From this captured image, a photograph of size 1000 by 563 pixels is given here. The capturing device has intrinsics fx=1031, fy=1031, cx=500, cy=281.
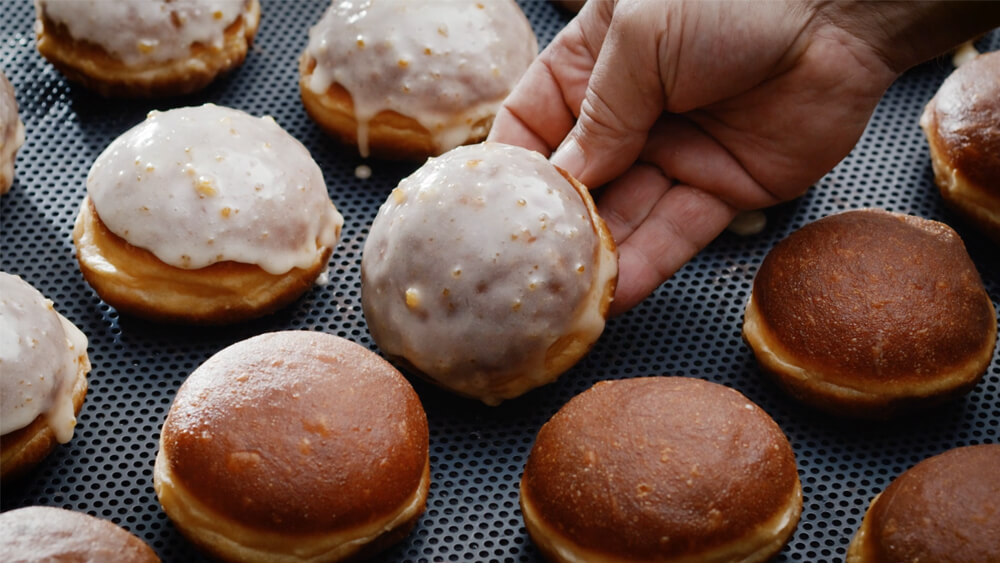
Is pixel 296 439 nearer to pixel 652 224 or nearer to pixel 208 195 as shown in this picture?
pixel 208 195

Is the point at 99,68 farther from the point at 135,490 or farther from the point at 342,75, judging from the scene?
the point at 135,490

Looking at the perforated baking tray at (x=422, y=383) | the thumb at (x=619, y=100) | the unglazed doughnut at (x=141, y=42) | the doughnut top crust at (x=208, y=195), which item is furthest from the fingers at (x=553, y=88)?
the unglazed doughnut at (x=141, y=42)

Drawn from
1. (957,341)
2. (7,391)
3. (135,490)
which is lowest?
(135,490)

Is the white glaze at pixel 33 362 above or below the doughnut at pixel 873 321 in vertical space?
below

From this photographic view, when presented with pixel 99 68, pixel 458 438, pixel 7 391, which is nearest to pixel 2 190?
pixel 99 68

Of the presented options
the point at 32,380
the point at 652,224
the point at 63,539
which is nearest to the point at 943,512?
the point at 652,224

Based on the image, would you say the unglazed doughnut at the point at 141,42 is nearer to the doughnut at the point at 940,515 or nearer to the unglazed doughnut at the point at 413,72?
the unglazed doughnut at the point at 413,72
